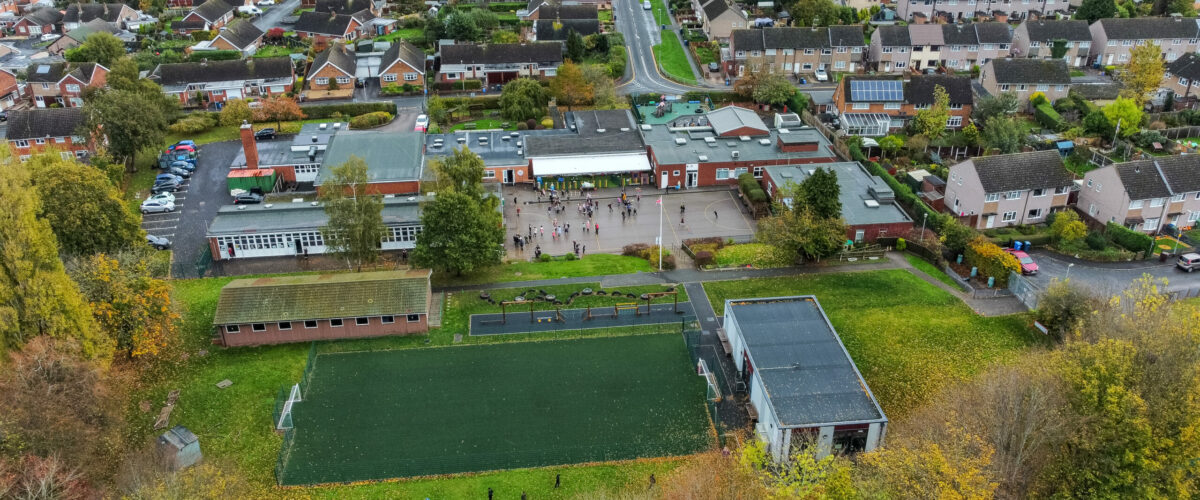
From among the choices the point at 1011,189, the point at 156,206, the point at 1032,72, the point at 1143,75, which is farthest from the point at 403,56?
the point at 1143,75

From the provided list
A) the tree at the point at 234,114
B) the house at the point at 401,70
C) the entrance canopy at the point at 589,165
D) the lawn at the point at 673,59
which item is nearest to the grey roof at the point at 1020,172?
the entrance canopy at the point at 589,165

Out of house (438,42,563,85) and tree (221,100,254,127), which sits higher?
house (438,42,563,85)

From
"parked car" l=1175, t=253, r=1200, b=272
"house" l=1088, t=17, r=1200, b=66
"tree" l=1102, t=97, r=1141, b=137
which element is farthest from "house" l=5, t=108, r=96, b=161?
"house" l=1088, t=17, r=1200, b=66

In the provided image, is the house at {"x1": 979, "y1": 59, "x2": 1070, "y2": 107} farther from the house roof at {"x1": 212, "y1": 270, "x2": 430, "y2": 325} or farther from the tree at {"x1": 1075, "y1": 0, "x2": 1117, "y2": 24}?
the house roof at {"x1": 212, "y1": 270, "x2": 430, "y2": 325}

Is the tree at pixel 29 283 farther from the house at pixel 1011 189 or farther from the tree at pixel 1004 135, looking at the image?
the tree at pixel 1004 135

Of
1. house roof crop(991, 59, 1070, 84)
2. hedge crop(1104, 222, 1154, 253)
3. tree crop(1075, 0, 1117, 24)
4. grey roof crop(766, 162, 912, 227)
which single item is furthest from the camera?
tree crop(1075, 0, 1117, 24)

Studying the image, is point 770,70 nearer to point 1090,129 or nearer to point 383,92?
point 1090,129

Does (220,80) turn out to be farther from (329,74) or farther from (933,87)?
(933,87)

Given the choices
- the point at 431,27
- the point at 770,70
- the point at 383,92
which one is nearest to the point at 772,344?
the point at 770,70
